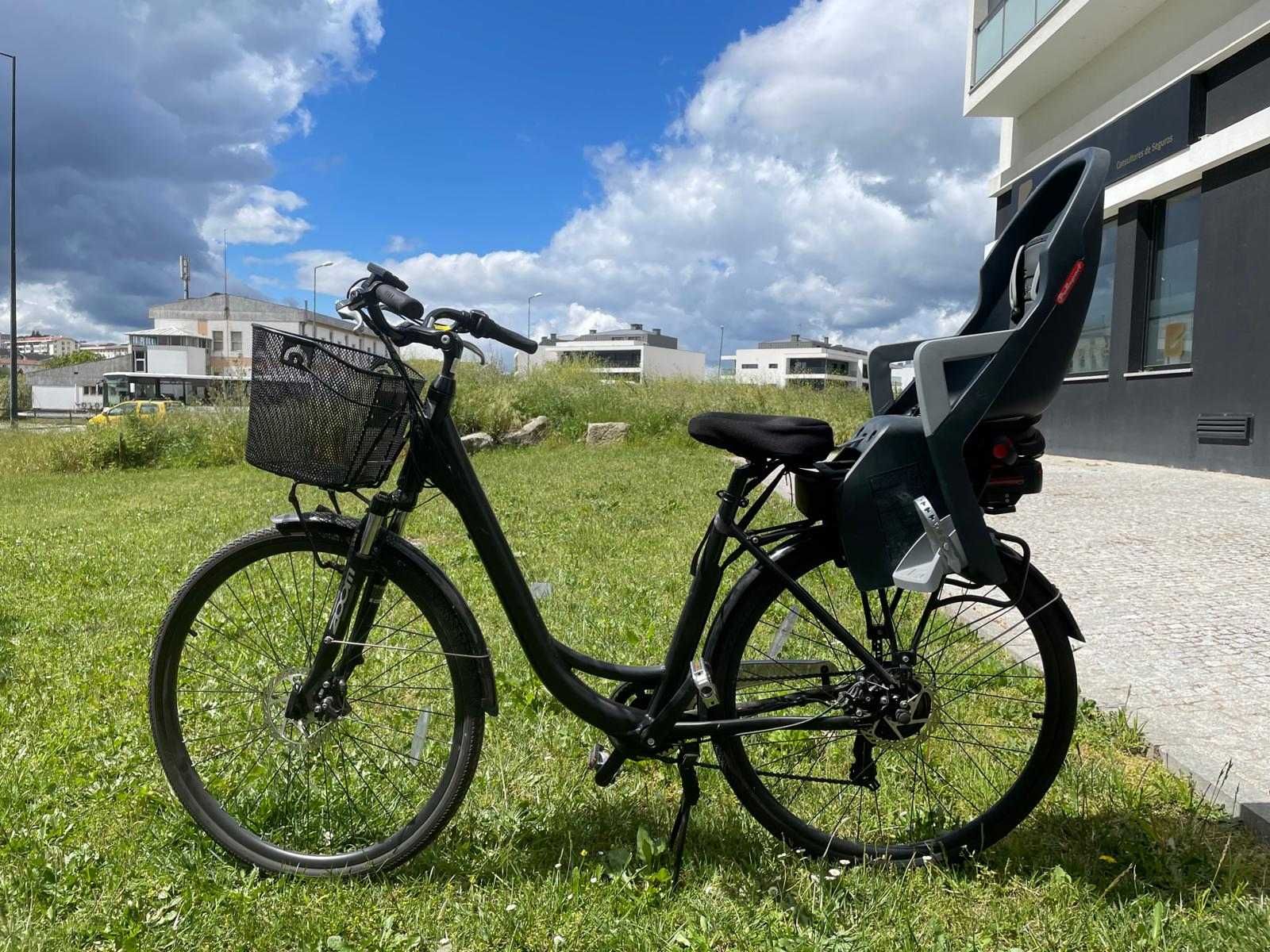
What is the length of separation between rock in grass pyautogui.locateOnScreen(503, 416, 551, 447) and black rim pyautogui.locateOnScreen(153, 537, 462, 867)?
14279 mm

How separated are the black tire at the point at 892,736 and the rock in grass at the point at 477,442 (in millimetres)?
13839

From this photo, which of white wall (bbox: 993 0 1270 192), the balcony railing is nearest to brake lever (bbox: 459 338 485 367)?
white wall (bbox: 993 0 1270 192)

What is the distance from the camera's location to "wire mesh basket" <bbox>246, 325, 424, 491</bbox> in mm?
1970

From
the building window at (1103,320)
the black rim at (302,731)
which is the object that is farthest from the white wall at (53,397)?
the black rim at (302,731)

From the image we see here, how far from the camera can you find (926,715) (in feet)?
7.47

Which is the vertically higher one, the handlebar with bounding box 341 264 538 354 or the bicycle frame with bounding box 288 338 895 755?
the handlebar with bounding box 341 264 538 354

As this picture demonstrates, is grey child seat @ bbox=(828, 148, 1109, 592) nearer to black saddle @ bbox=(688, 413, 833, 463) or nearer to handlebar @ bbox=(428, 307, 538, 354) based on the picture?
black saddle @ bbox=(688, 413, 833, 463)

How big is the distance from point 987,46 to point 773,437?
18.1m

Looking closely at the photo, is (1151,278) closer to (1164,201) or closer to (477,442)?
(1164,201)

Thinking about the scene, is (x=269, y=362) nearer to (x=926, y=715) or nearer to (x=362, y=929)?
(x=362, y=929)

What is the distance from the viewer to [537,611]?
2.24 metres

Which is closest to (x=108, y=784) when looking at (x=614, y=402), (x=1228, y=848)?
(x=1228, y=848)

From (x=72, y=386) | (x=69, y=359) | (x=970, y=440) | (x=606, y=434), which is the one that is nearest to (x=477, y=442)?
(x=606, y=434)

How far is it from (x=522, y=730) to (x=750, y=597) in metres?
1.26
